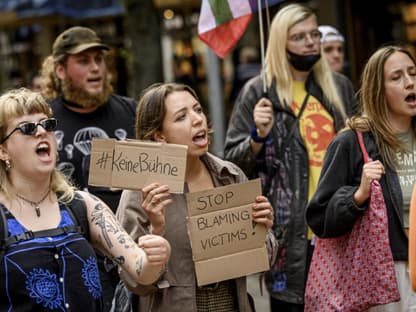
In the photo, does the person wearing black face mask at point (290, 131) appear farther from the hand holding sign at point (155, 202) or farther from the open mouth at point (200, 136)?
the hand holding sign at point (155, 202)

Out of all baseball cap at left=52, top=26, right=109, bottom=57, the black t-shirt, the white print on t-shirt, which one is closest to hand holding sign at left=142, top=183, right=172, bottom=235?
the white print on t-shirt

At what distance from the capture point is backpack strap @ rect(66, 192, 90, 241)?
12.3ft

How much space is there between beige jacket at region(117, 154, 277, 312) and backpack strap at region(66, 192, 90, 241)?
0.35m

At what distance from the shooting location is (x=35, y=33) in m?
19.5

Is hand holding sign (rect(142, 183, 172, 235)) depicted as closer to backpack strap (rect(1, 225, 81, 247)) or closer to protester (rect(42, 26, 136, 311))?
backpack strap (rect(1, 225, 81, 247))

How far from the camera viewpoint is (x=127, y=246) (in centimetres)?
371

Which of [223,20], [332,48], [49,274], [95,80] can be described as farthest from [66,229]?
[332,48]

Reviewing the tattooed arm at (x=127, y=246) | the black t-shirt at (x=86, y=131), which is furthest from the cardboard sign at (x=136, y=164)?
the black t-shirt at (x=86, y=131)

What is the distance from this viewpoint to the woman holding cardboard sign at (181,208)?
13.5ft

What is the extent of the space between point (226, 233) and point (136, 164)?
0.53 metres

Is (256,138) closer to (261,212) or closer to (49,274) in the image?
(261,212)

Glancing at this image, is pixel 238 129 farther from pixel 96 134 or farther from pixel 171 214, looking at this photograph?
pixel 171 214

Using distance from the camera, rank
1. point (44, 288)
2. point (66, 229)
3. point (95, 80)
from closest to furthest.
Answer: point (44, 288)
point (66, 229)
point (95, 80)

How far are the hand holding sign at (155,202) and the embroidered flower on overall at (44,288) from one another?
529 mm
